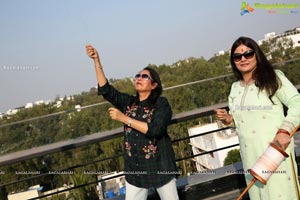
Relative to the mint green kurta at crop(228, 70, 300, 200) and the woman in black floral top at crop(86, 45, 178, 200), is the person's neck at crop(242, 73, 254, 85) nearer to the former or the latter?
the mint green kurta at crop(228, 70, 300, 200)

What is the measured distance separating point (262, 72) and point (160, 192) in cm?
98

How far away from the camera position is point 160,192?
202cm

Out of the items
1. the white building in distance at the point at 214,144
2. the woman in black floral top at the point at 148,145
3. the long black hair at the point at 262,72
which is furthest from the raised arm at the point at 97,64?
the white building in distance at the point at 214,144

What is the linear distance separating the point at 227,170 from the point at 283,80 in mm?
1380

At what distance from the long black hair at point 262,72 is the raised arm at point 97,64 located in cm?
89

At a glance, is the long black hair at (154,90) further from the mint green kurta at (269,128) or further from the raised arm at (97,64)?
the mint green kurta at (269,128)

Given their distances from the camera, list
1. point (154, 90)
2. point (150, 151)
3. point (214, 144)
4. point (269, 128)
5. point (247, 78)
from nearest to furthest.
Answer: point (269, 128) < point (247, 78) < point (150, 151) < point (154, 90) < point (214, 144)

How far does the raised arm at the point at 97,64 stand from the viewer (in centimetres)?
215

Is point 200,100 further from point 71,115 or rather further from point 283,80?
point 283,80

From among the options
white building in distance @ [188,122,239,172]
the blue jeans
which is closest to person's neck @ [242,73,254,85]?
the blue jeans

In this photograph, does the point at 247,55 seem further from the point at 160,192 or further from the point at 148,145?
the point at 160,192

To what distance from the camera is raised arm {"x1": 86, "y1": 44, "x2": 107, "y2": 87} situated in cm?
215

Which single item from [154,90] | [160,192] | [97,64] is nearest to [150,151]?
[160,192]

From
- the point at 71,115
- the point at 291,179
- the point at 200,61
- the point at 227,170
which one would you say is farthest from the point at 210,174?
the point at 200,61
